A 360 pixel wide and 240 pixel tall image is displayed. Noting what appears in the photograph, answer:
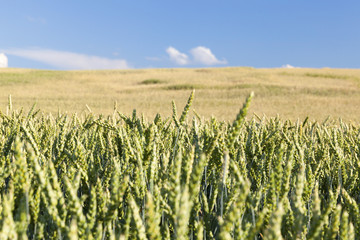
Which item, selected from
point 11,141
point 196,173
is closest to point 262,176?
point 196,173

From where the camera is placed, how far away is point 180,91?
25.5m

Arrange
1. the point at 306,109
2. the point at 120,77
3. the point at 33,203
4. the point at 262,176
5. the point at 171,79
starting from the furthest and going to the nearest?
the point at 120,77
the point at 171,79
the point at 306,109
the point at 262,176
the point at 33,203

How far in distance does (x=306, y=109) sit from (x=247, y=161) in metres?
15.1

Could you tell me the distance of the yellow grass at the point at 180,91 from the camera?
17.0m

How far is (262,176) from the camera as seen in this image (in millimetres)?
1407

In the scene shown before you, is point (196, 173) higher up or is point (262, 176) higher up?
point (196, 173)

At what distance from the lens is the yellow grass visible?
55.9 ft

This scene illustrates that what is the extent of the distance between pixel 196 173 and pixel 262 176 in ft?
3.01

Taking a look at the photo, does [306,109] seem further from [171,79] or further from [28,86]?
[28,86]

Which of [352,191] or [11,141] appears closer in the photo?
[11,141]

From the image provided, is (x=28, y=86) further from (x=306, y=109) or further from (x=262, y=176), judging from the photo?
(x=262, y=176)

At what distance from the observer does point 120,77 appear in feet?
119

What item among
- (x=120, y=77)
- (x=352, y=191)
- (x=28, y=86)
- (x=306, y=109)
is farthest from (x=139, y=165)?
(x=120, y=77)

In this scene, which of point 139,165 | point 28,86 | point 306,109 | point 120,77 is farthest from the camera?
point 120,77
